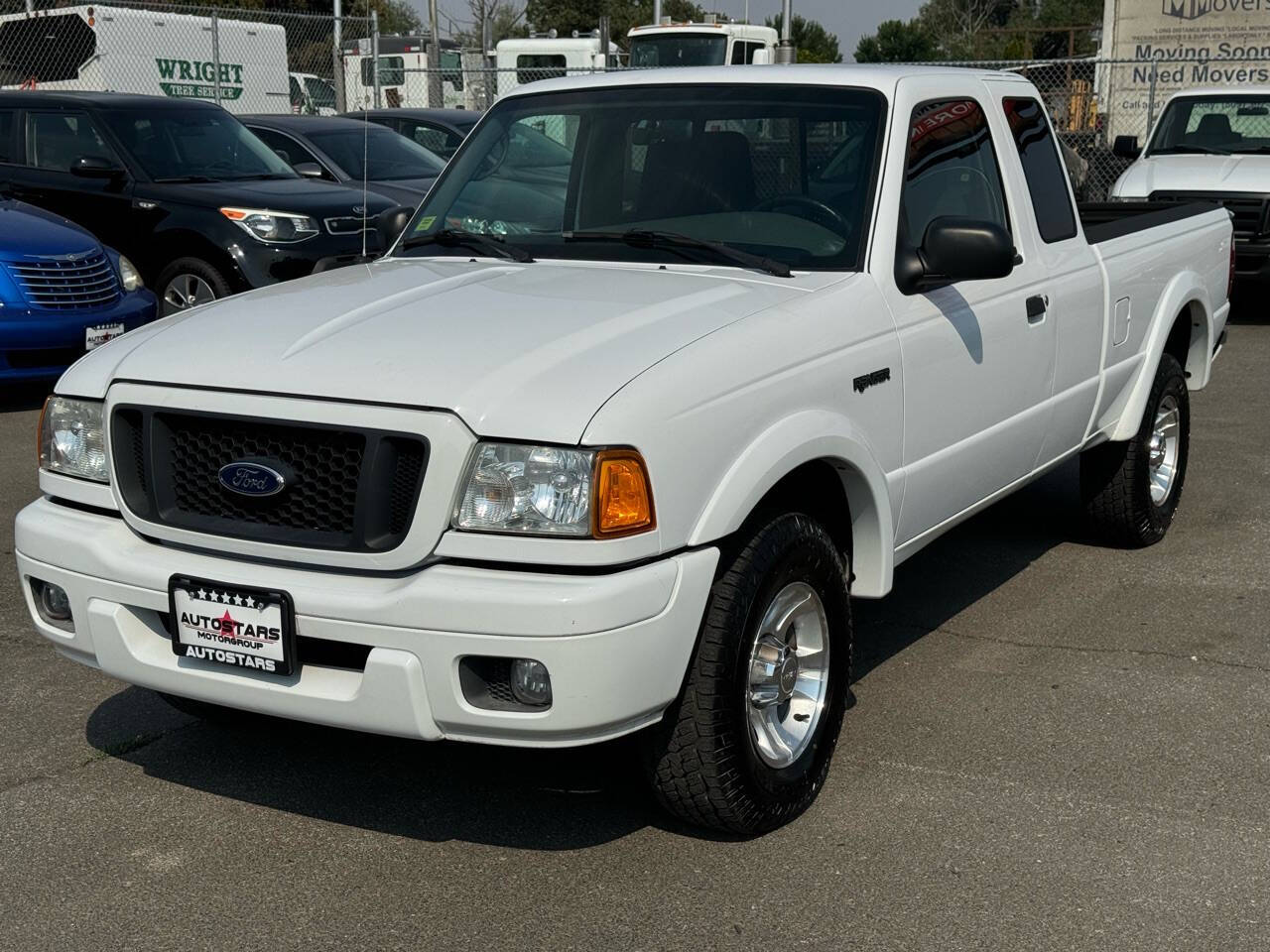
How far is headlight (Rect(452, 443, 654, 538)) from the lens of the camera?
10.6 feet

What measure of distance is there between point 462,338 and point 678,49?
22.6m

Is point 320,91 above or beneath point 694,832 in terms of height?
above

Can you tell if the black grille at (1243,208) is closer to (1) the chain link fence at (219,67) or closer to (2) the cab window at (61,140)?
(1) the chain link fence at (219,67)

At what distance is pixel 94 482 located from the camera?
375cm


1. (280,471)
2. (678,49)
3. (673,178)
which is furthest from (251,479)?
(678,49)

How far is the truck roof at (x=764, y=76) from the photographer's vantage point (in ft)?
15.3

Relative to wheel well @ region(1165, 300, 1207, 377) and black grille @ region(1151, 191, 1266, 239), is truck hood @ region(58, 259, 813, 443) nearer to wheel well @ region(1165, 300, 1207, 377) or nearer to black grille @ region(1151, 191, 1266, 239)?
wheel well @ region(1165, 300, 1207, 377)

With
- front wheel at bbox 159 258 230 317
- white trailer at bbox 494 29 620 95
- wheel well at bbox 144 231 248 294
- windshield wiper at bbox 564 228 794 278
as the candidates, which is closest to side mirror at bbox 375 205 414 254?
windshield wiper at bbox 564 228 794 278

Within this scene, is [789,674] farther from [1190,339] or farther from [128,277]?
[128,277]

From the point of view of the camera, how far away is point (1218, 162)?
13023mm

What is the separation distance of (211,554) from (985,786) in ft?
6.68

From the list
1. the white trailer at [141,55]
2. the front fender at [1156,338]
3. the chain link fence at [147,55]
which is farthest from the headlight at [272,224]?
the white trailer at [141,55]

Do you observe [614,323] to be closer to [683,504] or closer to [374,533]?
[683,504]

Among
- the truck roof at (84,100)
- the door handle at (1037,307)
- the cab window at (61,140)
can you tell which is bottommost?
the door handle at (1037,307)
